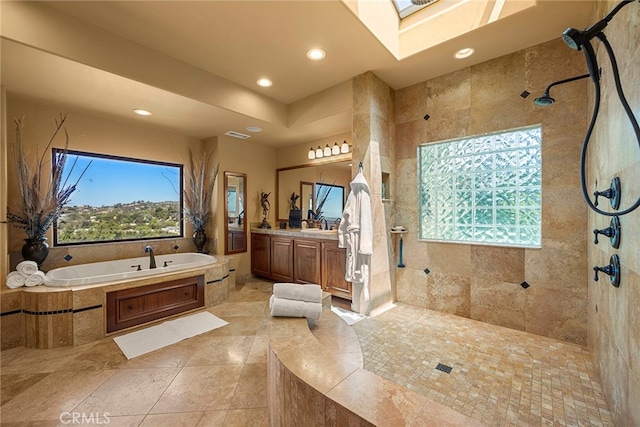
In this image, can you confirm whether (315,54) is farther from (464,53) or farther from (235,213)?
(235,213)

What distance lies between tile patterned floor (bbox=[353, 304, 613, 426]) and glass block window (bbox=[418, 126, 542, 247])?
3.18ft

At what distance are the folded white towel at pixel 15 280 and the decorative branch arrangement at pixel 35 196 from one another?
43 cm

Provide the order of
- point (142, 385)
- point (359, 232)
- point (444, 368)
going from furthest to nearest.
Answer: point (359, 232), point (444, 368), point (142, 385)

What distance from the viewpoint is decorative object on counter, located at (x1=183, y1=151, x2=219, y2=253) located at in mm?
4215

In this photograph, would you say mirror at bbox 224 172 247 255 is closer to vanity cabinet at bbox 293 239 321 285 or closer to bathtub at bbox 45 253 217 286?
bathtub at bbox 45 253 217 286

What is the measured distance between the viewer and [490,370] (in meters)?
1.95

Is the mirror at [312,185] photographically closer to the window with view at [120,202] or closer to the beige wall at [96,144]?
the beige wall at [96,144]

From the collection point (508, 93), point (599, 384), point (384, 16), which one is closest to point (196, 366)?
point (599, 384)

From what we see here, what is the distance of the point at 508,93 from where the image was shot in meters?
2.64

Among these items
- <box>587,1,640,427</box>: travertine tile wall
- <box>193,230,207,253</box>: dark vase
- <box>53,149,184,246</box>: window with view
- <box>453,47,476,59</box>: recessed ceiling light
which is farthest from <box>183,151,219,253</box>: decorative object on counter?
<box>587,1,640,427</box>: travertine tile wall

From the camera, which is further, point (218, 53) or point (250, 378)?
point (218, 53)

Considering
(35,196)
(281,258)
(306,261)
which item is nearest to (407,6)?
(306,261)

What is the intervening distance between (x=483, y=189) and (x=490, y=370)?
180cm

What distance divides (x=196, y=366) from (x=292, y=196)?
3.32 meters
